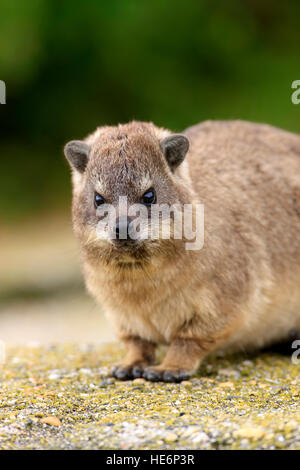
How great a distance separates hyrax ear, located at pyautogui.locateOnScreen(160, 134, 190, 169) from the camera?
24.8 feet

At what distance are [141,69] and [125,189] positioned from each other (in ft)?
37.8

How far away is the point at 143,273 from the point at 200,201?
1.10 meters

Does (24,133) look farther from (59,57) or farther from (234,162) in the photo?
(234,162)

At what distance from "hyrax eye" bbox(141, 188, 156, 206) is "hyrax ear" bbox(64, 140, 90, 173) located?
981mm

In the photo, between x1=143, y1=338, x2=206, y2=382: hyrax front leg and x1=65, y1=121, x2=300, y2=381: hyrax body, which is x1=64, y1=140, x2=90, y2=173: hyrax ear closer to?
x1=65, y1=121, x2=300, y2=381: hyrax body

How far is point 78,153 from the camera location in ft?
25.9

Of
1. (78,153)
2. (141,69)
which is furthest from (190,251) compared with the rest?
(141,69)

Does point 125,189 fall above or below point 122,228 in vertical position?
above

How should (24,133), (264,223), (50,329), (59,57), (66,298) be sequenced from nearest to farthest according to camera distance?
(264,223) → (50,329) → (66,298) → (59,57) → (24,133)

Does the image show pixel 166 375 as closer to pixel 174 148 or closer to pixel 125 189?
pixel 125 189

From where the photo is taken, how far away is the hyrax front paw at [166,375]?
7.46 metres

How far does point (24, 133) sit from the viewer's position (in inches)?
750

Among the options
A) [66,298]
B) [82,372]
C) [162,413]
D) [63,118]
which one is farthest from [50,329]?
[162,413]
